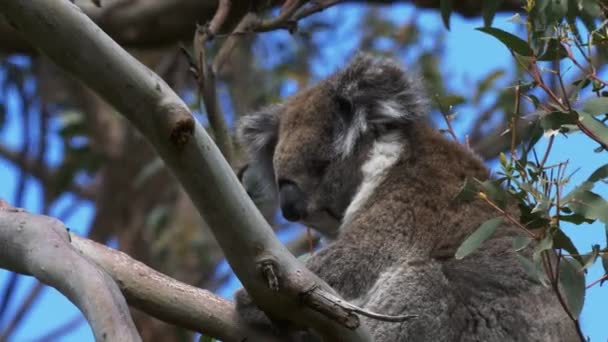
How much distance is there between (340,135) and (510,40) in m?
1.18

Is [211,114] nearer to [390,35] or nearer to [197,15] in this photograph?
[197,15]

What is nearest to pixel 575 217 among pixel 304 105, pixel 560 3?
pixel 560 3

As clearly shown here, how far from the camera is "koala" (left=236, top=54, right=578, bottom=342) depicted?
3.32 metres

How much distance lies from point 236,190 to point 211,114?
145 centimetres

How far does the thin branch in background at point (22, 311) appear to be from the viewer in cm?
705

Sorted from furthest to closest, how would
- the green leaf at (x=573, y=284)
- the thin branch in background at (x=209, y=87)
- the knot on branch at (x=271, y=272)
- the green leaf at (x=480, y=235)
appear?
the thin branch in background at (x=209, y=87) < the green leaf at (x=480, y=235) < the green leaf at (x=573, y=284) < the knot on branch at (x=271, y=272)

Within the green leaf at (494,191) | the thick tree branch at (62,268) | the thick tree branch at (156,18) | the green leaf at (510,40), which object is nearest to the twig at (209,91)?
the thick tree branch at (62,268)

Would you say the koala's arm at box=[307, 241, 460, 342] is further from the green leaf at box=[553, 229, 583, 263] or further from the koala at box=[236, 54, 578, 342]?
the green leaf at box=[553, 229, 583, 263]

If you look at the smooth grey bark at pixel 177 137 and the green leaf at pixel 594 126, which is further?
the green leaf at pixel 594 126

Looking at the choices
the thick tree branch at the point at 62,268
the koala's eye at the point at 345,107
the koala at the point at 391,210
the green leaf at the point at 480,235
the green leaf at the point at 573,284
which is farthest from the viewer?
the koala's eye at the point at 345,107

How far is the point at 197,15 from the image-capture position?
579 cm

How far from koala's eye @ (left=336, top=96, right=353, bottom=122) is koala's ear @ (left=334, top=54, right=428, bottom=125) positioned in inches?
0.5

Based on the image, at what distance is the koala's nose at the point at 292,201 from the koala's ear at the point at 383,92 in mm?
403

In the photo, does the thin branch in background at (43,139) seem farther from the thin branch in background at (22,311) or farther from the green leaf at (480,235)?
the green leaf at (480,235)
